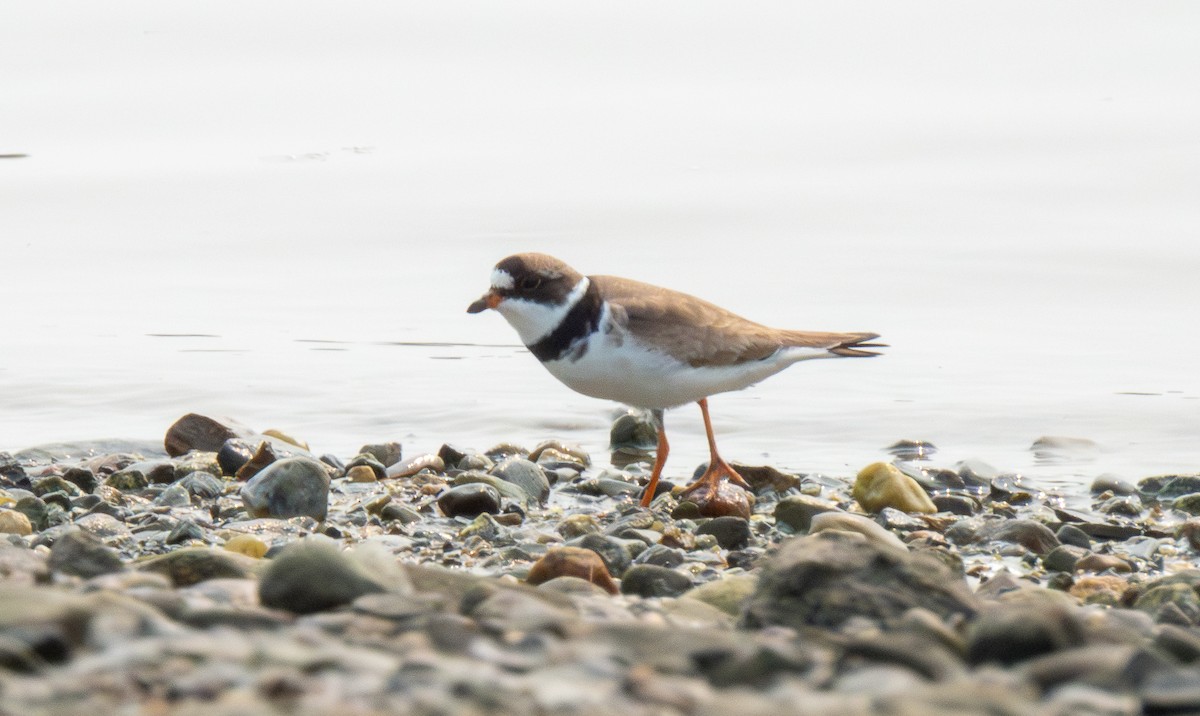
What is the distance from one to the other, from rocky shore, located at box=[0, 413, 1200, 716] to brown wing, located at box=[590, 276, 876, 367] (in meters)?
0.61

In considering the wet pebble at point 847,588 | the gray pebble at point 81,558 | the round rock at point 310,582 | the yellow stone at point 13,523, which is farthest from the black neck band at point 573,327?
the round rock at point 310,582

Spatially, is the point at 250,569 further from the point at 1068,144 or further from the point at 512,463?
the point at 1068,144

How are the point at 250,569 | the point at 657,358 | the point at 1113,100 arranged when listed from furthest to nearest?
the point at 1113,100 → the point at 657,358 → the point at 250,569

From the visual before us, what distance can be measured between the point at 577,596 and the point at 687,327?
2.70 meters

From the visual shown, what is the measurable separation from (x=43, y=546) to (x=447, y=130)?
10.0 m

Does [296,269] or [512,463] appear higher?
[296,269]

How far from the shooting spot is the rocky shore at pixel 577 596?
3.03 meters

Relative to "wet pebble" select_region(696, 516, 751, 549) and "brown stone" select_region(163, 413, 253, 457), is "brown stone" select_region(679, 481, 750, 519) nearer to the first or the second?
"wet pebble" select_region(696, 516, 751, 549)

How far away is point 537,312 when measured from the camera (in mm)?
6820

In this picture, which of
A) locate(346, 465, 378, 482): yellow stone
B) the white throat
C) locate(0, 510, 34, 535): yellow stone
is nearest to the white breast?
the white throat

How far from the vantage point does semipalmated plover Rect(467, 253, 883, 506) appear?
680cm

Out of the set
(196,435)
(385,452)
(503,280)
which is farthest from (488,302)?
(196,435)

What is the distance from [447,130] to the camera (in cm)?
1541

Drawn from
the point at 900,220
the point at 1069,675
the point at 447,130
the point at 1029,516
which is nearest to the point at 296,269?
the point at 447,130
